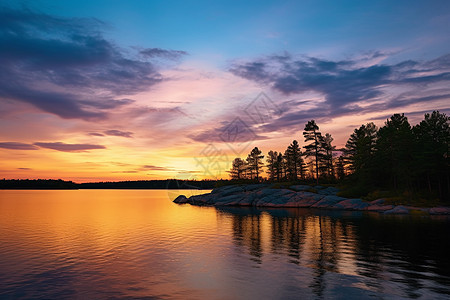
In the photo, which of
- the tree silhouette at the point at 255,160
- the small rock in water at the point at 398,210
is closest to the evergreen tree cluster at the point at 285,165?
the tree silhouette at the point at 255,160

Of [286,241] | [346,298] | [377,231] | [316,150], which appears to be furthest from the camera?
[316,150]

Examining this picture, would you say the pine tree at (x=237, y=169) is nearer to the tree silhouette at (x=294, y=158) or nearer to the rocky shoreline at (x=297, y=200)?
the tree silhouette at (x=294, y=158)

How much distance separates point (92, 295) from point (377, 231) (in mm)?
33753

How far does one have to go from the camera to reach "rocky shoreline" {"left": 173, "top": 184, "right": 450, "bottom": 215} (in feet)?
192

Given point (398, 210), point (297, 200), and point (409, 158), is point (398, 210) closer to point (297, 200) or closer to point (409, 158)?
point (409, 158)

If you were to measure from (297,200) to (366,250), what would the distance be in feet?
165

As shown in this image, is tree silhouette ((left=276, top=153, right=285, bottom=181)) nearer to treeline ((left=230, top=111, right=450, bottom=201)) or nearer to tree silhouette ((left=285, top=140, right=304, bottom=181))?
tree silhouette ((left=285, top=140, right=304, bottom=181))

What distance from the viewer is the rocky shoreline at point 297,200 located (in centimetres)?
5838

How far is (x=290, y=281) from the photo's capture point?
18047mm

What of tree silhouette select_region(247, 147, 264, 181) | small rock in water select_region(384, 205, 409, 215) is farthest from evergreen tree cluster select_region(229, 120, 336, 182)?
small rock in water select_region(384, 205, 409, 215)

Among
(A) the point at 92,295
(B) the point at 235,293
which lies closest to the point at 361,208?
(B) the point at 235,293

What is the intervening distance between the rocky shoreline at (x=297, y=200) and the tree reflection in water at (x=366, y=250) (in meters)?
17.3

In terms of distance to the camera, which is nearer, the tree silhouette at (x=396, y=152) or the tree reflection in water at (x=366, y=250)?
the tree reflection in water at (x=366, y=250)

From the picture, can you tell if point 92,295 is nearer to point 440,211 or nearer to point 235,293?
point 235,293
